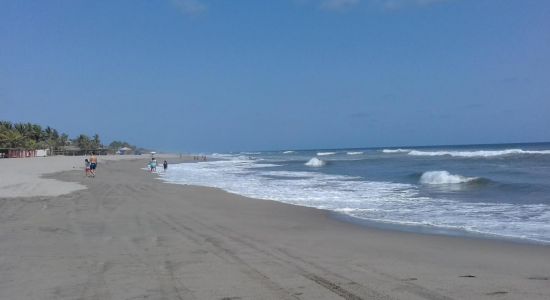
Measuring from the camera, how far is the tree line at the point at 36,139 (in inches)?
2756

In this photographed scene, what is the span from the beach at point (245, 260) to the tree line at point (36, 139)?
67116 millimetres

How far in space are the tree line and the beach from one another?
6712 centimetres

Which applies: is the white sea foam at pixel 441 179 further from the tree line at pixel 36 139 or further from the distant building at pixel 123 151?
the distant building at pixel 123 151

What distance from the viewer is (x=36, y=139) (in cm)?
9025

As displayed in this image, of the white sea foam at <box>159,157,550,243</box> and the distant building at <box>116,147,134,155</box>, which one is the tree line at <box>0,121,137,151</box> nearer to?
the distant building at <box>116,147,134,155</box>

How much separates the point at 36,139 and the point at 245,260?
95359 millimetres

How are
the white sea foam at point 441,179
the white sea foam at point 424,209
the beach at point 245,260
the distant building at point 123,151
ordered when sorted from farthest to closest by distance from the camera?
the distant building at point 123,151
the white sea foam at point 441,179
the white sea foam at point 424,209
the beach at point 245,260

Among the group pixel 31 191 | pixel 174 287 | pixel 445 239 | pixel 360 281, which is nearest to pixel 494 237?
pixel 445 239

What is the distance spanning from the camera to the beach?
17.2 ft

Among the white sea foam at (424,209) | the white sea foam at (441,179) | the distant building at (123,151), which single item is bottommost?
the white sea foam at (424,209)

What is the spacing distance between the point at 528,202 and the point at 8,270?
14120 mm

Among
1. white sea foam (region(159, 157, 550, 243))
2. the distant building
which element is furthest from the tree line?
white sea foam (region(159, 157, 550, 243))

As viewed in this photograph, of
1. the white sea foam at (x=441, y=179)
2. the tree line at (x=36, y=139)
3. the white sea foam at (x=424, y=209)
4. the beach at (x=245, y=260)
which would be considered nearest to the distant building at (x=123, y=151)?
the tree line at (x=36, y=139)

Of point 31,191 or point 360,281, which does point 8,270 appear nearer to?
point 360,281
